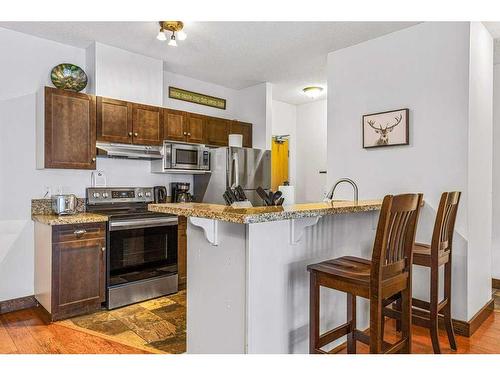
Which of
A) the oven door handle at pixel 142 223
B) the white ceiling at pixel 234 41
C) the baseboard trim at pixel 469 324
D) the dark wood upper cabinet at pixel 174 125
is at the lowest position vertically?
the baseboard trim at pixel 469 324

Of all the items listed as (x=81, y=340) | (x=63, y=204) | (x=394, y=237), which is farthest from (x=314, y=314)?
(x=63, y=204)

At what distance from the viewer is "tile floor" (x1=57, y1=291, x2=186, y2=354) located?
8.38 ft

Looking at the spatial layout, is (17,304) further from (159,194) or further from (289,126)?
(289,126)

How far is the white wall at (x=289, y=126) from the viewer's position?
6128 mm

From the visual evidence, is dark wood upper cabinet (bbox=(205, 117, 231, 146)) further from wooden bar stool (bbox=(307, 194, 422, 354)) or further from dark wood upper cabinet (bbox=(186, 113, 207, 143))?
wooden bar stool (bbox=(307, 194, 422, 354))

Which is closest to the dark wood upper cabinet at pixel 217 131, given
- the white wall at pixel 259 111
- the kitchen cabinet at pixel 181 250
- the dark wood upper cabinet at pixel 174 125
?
the dark wood upper cabinet at pixel 174 125

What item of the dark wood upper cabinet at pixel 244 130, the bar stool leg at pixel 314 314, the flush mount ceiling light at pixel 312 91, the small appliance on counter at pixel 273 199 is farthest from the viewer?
the flush mount ceiling light at pixel 312 91

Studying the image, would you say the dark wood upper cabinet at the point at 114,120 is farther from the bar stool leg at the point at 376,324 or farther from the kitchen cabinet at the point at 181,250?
the bar stool leg at the point at 376,324

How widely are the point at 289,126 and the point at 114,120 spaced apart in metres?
3.53

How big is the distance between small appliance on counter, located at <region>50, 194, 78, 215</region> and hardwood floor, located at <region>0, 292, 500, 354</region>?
1.01 meters

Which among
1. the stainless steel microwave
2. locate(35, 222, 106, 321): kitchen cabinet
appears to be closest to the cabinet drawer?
locate(35, 222, 106, 321): kitchen cabinet

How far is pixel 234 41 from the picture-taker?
11.6 ft

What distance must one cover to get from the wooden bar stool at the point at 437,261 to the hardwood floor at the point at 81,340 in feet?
0.75
